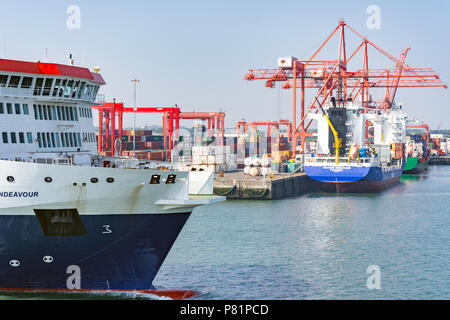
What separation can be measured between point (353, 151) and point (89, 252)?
202 feet

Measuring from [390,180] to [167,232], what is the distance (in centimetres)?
7055

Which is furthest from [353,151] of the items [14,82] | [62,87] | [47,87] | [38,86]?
[14,82]

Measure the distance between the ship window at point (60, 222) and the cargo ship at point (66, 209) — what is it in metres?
0.04

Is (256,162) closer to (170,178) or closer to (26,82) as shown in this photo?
(26,82)

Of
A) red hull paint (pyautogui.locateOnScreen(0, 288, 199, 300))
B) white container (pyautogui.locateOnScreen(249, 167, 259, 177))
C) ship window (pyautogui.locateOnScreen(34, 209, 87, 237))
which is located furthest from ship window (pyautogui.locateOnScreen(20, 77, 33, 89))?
white container (pyautogui.locateOnScreen(249, 167, 259, 177))

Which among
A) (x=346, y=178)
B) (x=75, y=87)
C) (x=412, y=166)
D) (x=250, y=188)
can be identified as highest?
(x=75, y=87)

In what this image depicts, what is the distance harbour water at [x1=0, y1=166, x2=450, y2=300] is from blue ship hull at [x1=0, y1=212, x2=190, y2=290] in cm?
80

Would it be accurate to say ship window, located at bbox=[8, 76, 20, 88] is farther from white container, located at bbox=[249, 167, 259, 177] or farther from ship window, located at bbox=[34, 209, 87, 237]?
white container, located at bbox=[249, 167, 259, 177]

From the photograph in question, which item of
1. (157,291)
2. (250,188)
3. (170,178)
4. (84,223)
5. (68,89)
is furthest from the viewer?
(250,188)

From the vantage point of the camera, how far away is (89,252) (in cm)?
2512

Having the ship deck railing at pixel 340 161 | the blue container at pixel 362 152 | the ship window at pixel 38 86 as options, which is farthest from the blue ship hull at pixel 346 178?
the ship window at pixel 38 86

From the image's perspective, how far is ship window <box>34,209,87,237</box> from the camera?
79.8ft

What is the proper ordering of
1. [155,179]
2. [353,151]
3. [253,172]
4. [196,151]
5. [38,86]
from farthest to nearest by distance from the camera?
[196,151]
[353,151]
[253,172]
[38,86]
[155,179]

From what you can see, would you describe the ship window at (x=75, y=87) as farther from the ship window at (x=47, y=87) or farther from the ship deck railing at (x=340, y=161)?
the ship deck railing at (x=340, y=161)
